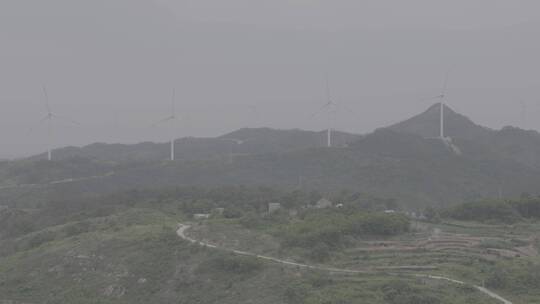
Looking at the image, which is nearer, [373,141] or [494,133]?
[373,141]

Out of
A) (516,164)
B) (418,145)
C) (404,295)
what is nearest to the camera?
(404,295)

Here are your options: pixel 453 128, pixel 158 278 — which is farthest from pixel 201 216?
pixel 453 128

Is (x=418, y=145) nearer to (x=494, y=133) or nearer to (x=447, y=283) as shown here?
(x=494, y=133)

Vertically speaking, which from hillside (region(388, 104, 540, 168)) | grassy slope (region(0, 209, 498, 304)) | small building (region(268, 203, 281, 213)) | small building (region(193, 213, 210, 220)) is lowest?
grassy slope (region(0, 209, 498, 304))

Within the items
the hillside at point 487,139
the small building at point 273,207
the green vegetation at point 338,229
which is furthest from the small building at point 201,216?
the hillside at point 487,139

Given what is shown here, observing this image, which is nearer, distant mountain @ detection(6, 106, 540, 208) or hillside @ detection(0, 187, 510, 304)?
hillside @ detection(0, 187, 510, 304)

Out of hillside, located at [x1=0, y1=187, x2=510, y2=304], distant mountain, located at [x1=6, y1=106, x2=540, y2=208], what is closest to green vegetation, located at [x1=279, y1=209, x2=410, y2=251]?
hillside, located at [x1=0, y1=187, x2=510, y2=304]

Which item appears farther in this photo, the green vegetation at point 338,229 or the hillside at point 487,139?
the hillside at point 487,139

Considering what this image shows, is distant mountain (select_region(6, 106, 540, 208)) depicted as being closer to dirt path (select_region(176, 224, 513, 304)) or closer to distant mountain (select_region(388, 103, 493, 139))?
distant mountain (select_region(388, 103, 493, 139))

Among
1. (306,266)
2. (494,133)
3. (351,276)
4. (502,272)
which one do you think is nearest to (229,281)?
(306,266)

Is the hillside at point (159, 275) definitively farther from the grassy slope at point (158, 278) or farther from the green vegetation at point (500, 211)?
the green vegetation at point (500, 211)

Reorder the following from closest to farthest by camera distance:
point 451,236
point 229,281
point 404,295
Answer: point 404,295 → point 229,281 → point 451,236
